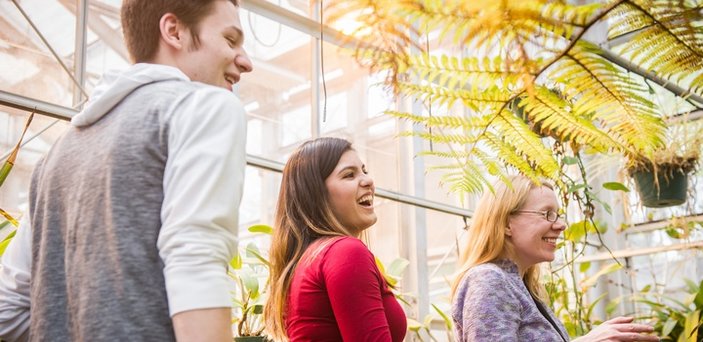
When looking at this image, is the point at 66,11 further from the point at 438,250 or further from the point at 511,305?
the point at 438,250

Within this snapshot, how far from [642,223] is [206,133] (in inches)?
226

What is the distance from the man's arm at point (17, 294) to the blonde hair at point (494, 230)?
1298mm

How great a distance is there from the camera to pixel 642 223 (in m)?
6.05

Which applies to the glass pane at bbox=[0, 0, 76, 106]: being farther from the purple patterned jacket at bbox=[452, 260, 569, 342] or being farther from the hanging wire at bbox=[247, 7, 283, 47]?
the purple patterned jacket at bbox=[452, 260, 569, 342]

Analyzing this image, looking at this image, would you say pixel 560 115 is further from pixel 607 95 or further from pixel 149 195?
pixel 149 195

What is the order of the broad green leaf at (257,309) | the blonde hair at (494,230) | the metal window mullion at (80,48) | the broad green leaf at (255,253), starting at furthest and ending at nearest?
the metal window mullion at (80,48), the broad green leaf at (255,253), the broad green leaf at (257,309), the blonde hair at (494,230)

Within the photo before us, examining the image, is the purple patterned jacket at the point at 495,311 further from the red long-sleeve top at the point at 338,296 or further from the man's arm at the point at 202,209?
the man's arm at the point at 202,209

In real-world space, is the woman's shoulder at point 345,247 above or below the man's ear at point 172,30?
below

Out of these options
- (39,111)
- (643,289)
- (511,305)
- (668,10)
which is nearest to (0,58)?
(39,111)

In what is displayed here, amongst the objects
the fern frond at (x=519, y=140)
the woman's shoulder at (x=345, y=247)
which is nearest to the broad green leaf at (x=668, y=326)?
the woman's shoulder at (x=345, y=247)

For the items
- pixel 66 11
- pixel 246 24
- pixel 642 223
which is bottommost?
pixel 642 223

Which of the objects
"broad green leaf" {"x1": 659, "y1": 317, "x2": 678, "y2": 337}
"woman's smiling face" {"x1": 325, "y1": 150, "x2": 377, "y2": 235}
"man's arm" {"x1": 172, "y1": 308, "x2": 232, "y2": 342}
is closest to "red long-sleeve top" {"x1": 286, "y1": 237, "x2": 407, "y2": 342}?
"woman's smiling face" {"x1": 325, "y1": 150, "x2": 377, "y2": 235}

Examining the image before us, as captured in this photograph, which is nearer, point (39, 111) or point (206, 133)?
point (206, 133)

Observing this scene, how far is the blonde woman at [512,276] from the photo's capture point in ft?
6.26
